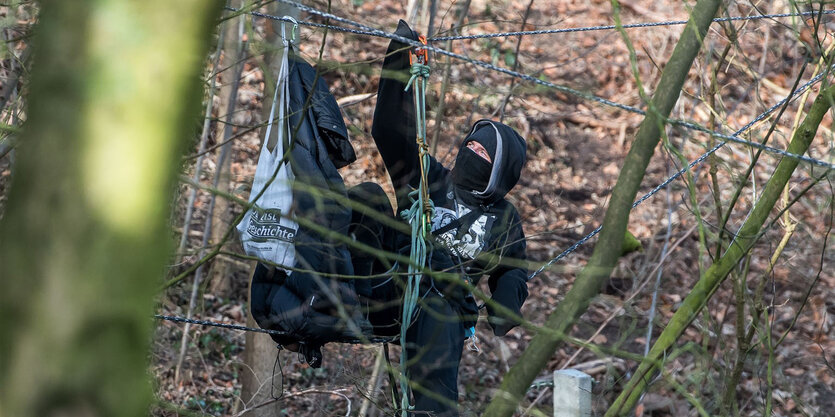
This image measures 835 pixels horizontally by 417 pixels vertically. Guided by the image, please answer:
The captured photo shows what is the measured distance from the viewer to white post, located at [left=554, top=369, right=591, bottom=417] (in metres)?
3.11

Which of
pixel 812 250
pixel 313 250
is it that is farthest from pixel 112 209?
pixel 812 250

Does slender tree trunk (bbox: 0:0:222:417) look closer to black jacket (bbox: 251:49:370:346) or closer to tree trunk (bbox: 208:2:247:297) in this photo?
black jacket (bbox: 251:49:370:346)

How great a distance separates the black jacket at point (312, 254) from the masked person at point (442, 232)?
15 cm

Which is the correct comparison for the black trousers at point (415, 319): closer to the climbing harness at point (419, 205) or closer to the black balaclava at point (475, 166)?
the climbing harness at point (419, 205)

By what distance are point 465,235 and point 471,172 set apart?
0.90 feet

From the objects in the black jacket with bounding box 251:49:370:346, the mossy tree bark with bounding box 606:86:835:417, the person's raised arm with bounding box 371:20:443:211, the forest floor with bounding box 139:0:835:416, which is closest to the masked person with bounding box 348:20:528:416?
the person's raised arm with bounding box 371:20:443:211

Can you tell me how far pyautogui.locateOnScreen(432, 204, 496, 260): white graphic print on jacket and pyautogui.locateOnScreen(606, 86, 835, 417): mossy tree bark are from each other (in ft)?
2.77

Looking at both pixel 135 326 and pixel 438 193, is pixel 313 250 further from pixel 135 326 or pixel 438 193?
pixel 135 326

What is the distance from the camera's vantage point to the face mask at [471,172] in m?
3.74

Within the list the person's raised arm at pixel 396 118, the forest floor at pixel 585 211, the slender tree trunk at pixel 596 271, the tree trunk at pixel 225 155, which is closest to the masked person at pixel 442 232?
the person's raised arm at pixel 396 118

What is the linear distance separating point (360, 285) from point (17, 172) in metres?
2.25

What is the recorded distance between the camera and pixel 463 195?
12.5ft

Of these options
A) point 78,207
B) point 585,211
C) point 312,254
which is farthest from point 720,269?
point 585,211

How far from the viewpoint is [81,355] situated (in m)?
1.27
